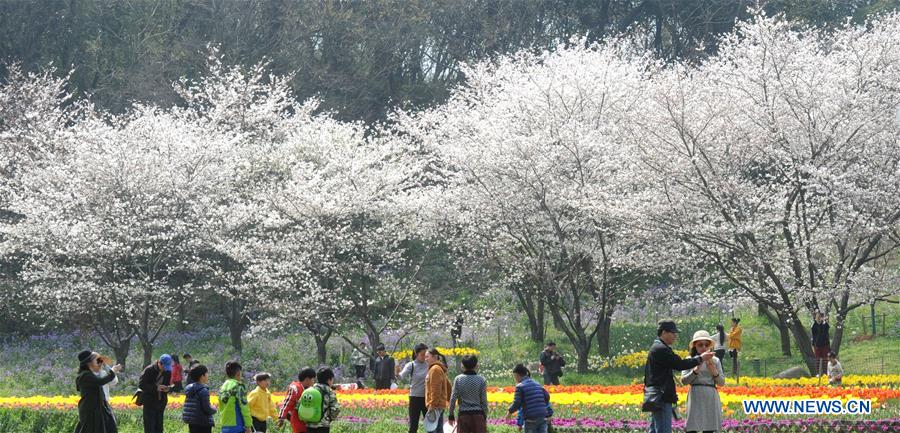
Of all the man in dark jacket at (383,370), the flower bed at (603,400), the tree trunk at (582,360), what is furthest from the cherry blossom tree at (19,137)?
the tree trunk at (582,360)

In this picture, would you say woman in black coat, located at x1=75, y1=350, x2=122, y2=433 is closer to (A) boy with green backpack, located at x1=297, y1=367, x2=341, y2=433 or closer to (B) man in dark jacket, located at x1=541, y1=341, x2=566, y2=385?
(A) boy with green backpack, located at x1=297, y1=367, x2=341, y2=433

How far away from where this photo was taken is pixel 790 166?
26219mm

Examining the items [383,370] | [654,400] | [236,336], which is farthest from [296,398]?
[236,336]

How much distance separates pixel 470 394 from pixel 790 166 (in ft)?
52.2

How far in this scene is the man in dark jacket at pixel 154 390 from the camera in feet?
48.0

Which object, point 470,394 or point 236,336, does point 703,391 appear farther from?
point 236,336

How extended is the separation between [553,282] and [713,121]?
5.58 meters

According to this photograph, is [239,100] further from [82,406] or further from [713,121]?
[82,406]

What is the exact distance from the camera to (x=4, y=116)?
1625 inches

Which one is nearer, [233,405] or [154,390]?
[233,405]

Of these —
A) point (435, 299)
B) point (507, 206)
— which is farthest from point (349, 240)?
point (435, 299)

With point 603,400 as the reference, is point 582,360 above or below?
above

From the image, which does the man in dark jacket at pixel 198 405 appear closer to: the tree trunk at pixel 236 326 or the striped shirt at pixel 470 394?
the striped shirt at pixel 470 394

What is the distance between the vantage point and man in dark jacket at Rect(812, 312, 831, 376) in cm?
2298
